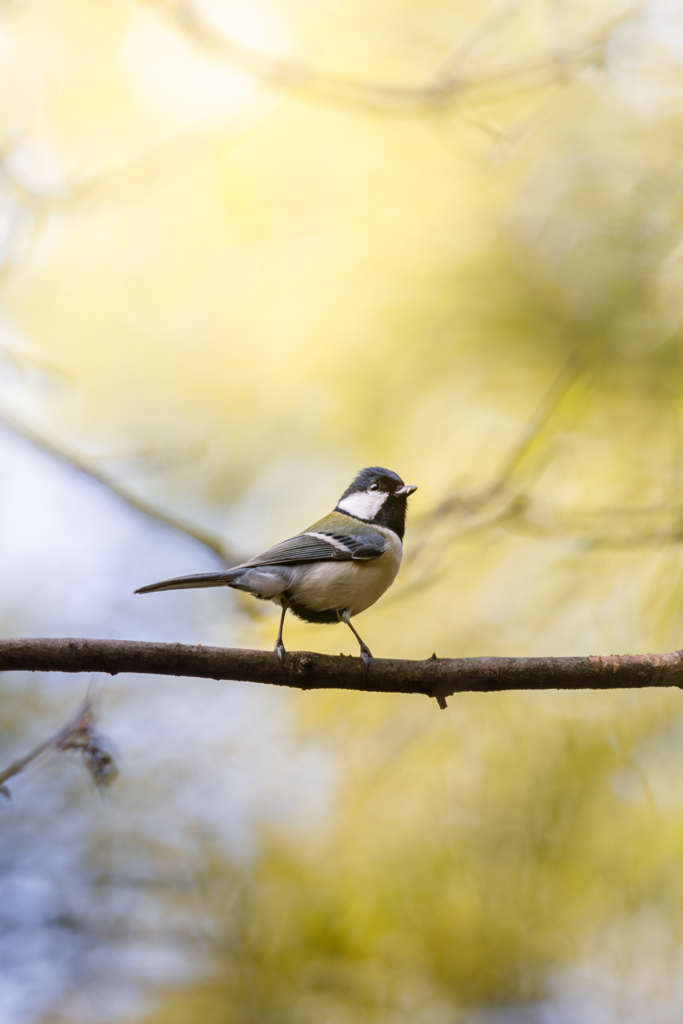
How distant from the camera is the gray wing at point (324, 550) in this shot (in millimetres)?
1853

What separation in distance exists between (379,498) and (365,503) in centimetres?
5

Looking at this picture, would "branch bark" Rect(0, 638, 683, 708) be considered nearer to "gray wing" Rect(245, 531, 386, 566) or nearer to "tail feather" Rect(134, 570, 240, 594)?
"tail feather" Rect(134, 570, 240, 594)

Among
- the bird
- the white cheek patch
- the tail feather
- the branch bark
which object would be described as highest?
the white cheek patch

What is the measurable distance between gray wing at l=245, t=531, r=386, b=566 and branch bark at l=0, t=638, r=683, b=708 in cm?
38

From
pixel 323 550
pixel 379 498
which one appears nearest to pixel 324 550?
pixel 323 550

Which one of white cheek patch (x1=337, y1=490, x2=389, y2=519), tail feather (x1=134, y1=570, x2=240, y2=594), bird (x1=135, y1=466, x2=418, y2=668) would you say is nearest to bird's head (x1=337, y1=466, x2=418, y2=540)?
white cheek patch (x1=337, y1=490, x2=389, y2=519)

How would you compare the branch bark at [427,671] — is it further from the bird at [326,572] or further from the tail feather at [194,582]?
the bird at [326,572]

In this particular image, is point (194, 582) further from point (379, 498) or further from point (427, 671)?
point (379, 498)

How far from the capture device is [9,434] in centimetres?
261

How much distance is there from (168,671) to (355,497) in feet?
3.16

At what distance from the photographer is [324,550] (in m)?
1.87

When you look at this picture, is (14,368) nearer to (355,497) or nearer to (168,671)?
(355,497)

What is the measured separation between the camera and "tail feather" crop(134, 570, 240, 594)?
1.49 meters

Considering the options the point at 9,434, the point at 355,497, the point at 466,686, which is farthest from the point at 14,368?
the point at 466,686
